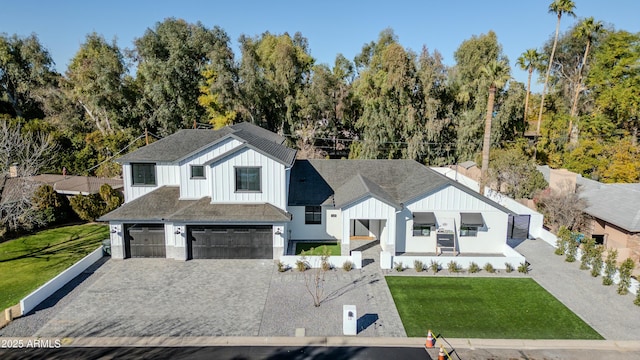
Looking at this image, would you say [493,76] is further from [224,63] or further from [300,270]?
[224,63]

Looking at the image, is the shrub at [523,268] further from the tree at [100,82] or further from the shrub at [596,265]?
the tree at [100,82]

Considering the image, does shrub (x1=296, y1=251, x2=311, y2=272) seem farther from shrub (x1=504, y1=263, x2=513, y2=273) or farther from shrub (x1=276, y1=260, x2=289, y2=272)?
shrub (x1=504, y1=263, x2=513, y2=273)

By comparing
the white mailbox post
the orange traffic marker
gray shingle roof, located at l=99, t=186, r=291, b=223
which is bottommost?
the orange traffic marker

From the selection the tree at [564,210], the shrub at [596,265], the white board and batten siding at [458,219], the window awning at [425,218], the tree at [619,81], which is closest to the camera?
the shrub at [596,265]

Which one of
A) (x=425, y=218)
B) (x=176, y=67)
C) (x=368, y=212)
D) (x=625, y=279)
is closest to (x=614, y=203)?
(x=625, y=279)

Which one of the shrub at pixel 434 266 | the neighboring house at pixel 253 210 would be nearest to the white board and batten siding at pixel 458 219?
the neighboring house at pixel 253 210

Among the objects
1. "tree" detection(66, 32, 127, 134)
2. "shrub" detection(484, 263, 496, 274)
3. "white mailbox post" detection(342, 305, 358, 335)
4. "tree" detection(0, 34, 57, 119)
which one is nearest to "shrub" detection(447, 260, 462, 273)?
"shrub" detection(484, 263, 496, 274)
